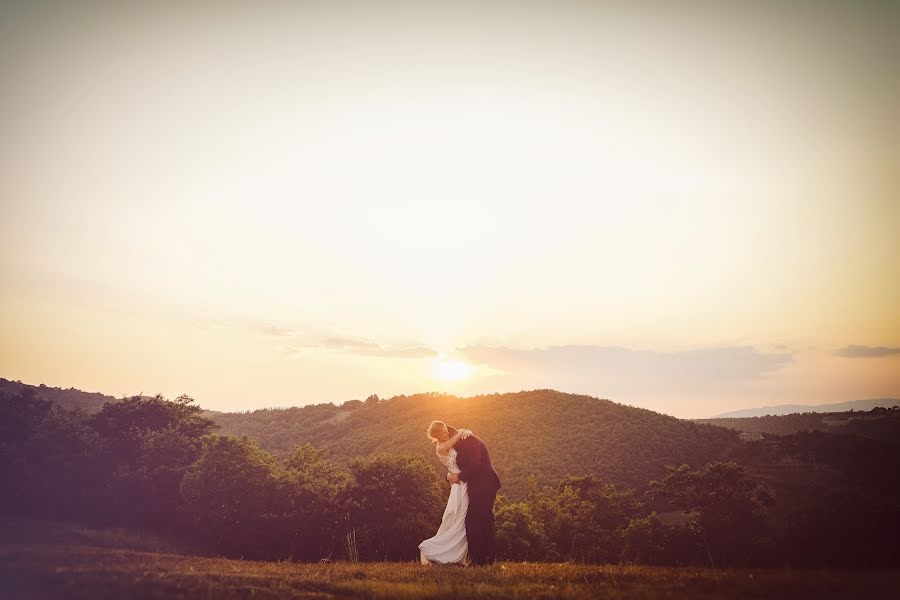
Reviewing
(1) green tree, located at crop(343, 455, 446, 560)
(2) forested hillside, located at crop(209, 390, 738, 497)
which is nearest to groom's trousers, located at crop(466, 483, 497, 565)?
(1) green tree, located at crop(343, 455, 446, 560)

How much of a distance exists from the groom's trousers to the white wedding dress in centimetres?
21

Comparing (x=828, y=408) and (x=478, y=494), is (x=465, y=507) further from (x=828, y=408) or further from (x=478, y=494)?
(x=828, y=408)

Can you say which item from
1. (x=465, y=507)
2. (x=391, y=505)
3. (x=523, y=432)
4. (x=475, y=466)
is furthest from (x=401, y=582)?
(x=523, y=432)

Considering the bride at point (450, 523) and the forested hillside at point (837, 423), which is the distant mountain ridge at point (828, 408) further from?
the bride at point (450, 523)

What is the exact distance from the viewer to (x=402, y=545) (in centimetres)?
1994

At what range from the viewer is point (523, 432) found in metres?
68.9

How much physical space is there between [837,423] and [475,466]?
214ft

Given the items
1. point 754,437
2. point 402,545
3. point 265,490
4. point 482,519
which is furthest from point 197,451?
point 754,437

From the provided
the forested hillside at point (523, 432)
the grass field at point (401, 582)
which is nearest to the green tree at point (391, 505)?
the grass field at point (401, 582)

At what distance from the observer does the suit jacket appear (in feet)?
43.3

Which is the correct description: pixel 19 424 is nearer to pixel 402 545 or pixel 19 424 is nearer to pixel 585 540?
pixel 402 545

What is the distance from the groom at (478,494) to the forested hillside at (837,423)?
52.6 m

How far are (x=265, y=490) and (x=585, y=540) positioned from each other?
1690 cm

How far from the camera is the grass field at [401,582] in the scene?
7570 millimetres
